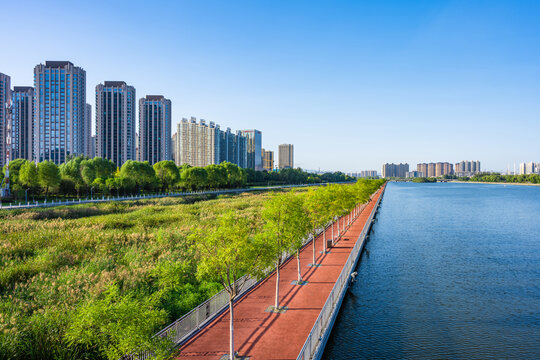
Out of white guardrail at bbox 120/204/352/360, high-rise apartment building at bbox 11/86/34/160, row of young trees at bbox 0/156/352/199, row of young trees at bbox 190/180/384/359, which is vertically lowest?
white guardrail at bbox 120/204/352/360

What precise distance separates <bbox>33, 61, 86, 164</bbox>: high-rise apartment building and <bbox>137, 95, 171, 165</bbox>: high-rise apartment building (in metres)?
35.6

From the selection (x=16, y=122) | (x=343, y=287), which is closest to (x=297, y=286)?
(x=343, y=287)

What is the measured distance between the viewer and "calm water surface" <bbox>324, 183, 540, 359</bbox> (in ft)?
57.9

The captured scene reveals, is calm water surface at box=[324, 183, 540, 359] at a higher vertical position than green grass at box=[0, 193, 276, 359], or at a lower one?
lower

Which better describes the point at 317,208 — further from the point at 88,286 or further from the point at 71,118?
the point at 71,118

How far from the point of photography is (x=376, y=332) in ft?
62.7

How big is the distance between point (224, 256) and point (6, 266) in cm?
1847

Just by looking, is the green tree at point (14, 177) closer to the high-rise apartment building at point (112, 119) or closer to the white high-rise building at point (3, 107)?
the high-rise apartment building at point (112, 119)

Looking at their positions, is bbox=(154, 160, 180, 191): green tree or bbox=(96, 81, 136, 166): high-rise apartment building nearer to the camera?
bbox=(154, 160, 180, 191): green tree

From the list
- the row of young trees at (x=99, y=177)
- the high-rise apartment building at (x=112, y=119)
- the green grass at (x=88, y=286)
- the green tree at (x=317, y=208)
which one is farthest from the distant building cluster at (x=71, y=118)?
the green tree at (x=317, y=208)

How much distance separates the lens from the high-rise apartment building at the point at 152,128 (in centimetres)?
17338

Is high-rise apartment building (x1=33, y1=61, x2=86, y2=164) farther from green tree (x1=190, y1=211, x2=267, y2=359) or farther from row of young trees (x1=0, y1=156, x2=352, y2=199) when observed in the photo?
green tree (x1=190, y1=211, x2=267, y2=359)

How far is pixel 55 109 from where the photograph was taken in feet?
451

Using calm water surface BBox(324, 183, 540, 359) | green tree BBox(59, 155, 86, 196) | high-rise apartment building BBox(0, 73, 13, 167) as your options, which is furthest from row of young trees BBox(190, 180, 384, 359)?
high-rise apartment building BBox(0, 73, 13, 167)
